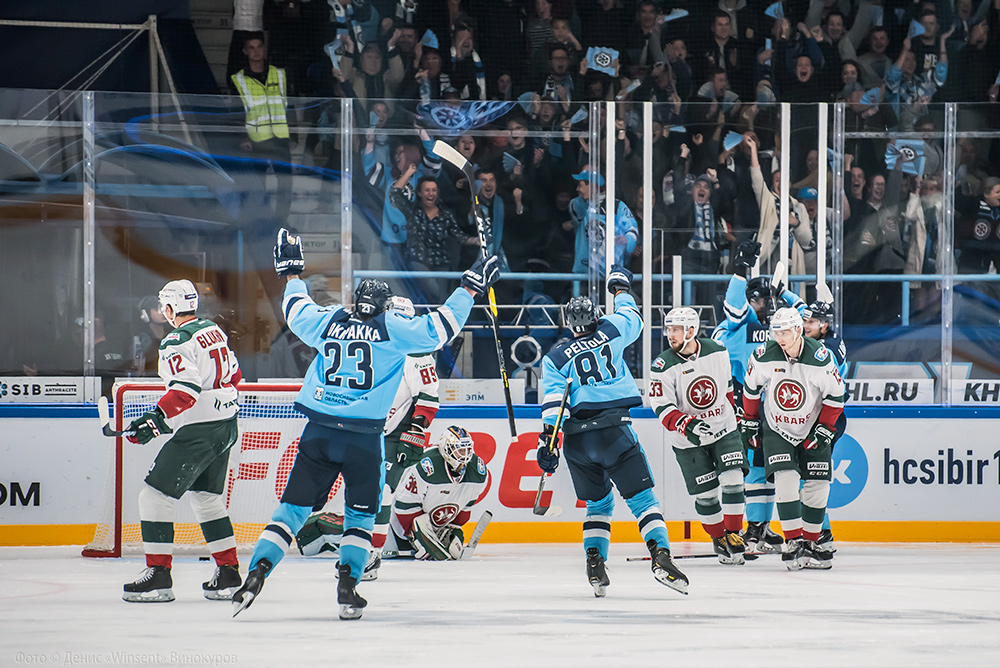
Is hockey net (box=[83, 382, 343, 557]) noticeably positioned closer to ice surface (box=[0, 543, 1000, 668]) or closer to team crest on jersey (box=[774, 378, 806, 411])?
ice surface (box=[0, 543, 1000, 668])

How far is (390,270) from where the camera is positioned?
294 inches

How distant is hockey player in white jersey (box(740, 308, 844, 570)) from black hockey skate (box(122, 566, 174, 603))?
3237 millimetres

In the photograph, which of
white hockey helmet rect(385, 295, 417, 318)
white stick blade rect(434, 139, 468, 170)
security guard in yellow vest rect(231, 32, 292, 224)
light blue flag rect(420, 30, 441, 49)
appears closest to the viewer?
white stick blade rect(434, 139, 468, 170)

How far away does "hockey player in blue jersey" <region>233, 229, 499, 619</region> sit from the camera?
15.5 ft

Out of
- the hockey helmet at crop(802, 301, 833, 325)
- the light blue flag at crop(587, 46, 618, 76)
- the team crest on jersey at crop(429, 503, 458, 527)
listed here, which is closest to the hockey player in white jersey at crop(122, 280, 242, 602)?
the team crest on jersey at crop(429, 503, 458, 527)

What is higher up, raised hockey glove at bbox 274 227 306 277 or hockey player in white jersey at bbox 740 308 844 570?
A: raised hockey glove at bbox 274 227 306 277

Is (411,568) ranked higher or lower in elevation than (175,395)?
lower

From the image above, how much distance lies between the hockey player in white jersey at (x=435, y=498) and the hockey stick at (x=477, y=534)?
2.2 inches

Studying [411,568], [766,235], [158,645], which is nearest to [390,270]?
[411,568]

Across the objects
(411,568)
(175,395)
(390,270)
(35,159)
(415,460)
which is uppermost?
(35,159)

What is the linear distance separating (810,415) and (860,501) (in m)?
1.57

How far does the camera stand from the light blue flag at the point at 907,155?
7867 mm

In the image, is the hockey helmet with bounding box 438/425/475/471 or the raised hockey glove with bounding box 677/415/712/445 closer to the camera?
the raised hockey glove with bounding box 677/415/712/445

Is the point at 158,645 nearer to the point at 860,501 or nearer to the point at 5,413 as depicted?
the point at 5,413
